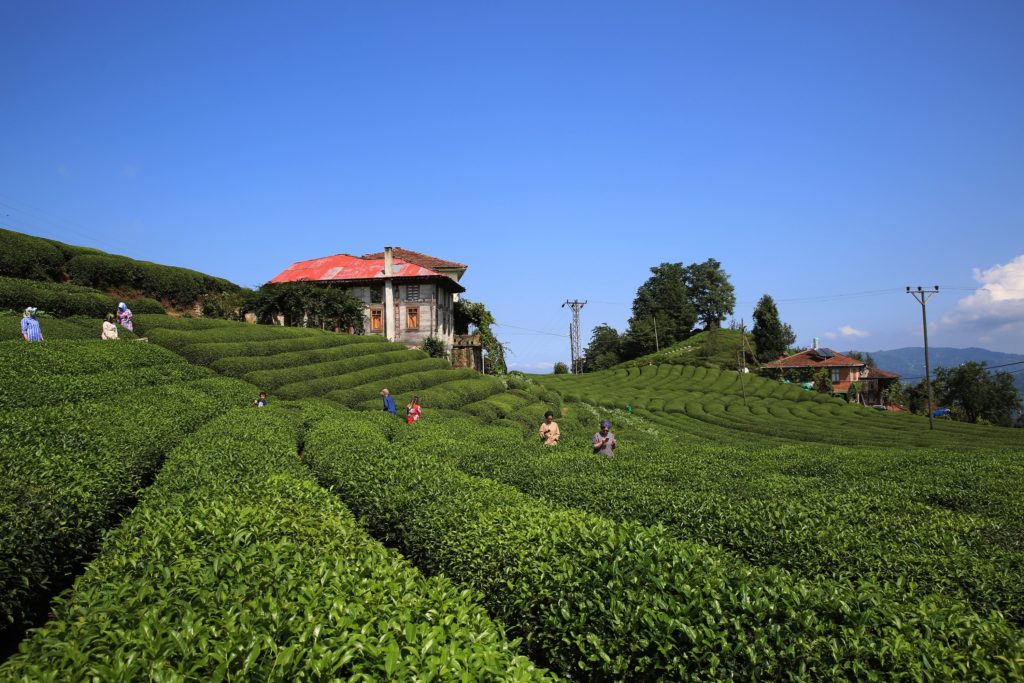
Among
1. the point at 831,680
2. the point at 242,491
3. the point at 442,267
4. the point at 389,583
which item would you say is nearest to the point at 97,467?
the point at 242,491

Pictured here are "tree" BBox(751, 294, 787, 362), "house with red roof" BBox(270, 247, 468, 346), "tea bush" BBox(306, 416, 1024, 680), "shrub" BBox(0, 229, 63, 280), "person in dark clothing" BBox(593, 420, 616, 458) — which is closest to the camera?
"tea bush" BBox(306, 416, 1024, 680)

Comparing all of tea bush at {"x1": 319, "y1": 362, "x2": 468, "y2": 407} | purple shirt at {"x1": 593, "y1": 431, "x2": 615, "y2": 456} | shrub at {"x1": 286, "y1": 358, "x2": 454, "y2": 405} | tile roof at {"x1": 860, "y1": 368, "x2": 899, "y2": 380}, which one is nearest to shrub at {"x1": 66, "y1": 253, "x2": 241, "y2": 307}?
shrub at {"x1": 286, "y1": 358, "x2": 454, "y2": 405}

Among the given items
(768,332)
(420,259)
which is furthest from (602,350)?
(420,259)

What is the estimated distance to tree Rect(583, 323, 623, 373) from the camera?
9775cm

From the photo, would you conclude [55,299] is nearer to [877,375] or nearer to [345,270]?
[345,270]

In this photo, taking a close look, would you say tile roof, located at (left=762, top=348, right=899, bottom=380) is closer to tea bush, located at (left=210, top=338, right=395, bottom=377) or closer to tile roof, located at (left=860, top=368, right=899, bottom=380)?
tile roof, located at (left=860, top=368, right=899, bottom=380)

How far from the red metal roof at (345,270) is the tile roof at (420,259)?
291 cm

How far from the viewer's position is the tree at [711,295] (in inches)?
4080

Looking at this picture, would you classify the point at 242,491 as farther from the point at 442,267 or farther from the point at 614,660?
the point at 442,267

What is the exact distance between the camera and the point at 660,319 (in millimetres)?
96938

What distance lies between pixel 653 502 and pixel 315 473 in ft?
24.7

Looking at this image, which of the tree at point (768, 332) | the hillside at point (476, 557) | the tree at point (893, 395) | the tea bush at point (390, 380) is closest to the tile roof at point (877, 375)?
the tree at point (893, 395)

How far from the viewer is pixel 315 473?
12.8m

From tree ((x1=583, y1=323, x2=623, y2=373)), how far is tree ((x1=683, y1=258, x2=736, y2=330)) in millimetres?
15834
